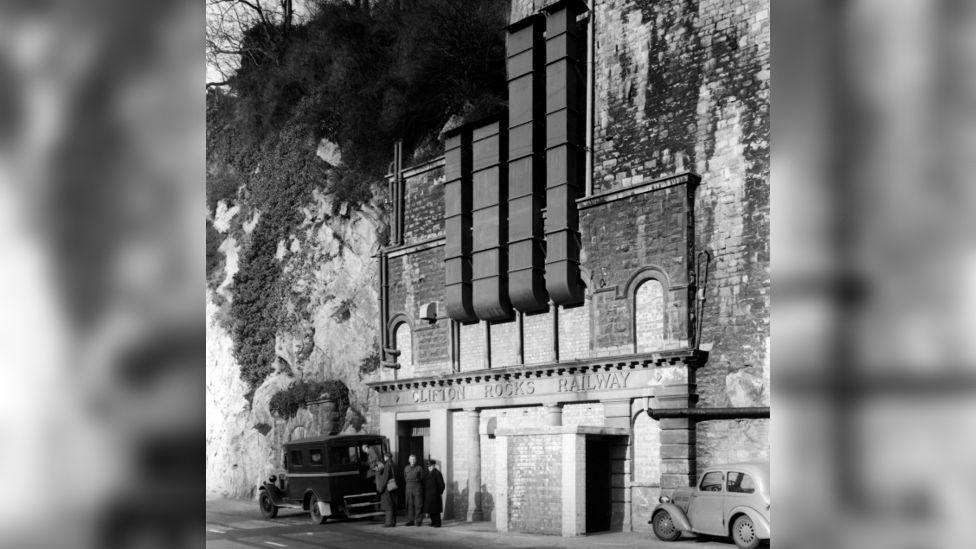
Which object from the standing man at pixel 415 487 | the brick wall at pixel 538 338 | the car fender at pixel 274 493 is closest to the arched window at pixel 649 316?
the brick wall at pixel 538 338

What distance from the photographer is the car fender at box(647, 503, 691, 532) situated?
1243cm

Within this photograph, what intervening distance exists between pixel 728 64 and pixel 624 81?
6.46 feet

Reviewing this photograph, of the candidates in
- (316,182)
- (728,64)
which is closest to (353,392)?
(316,182)

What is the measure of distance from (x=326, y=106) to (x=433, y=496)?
10.4 meters

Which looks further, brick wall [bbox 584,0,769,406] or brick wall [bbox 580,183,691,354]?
brick wall [bbox 580,183,691,354]

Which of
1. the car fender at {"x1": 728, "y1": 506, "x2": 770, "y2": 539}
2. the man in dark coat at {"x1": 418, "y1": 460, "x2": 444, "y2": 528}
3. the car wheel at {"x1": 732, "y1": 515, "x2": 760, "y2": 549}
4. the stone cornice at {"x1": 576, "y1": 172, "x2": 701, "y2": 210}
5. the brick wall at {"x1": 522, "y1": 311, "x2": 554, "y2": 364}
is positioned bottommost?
the man in dark coat at {"x1": 418, "y1": 460, "x2": 444, "y2": 528}

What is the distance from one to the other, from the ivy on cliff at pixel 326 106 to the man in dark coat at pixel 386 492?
703 centimetres

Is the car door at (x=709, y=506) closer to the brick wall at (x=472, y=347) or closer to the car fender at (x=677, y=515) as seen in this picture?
the car fender at (x=677, y=515)

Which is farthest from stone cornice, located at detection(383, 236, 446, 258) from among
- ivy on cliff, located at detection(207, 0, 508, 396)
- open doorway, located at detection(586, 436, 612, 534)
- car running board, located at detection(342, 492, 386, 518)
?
open doorway, located at detection(586, 436, 612, 534)

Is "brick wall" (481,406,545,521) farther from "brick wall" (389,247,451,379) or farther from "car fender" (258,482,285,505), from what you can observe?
"car fender" (258,482,285,505)

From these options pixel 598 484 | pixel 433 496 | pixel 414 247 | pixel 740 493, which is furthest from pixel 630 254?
pixel 414 247
